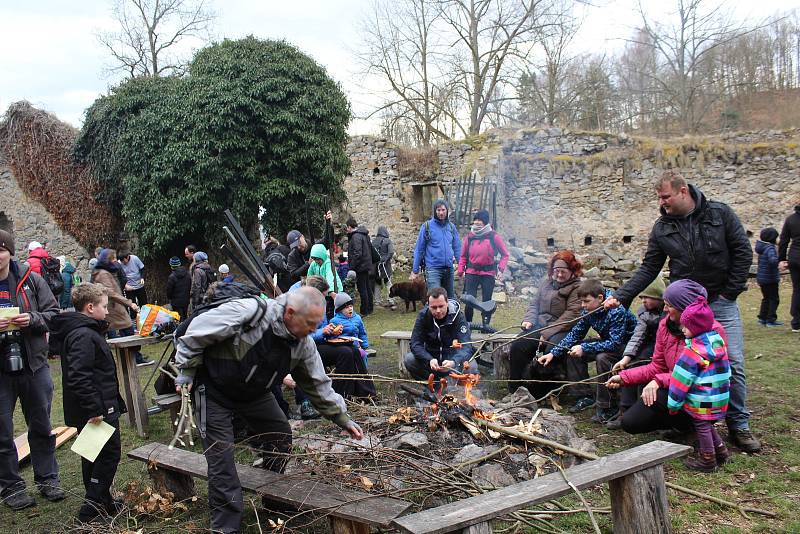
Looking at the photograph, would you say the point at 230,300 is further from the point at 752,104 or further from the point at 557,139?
the point at 752,104

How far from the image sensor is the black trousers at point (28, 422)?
162 inches

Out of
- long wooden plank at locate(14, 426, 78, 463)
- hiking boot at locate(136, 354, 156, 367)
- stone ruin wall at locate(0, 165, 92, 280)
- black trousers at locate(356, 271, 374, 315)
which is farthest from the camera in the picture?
stone ruin wall at locate(0, 165, 92, 280)

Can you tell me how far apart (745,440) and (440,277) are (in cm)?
534

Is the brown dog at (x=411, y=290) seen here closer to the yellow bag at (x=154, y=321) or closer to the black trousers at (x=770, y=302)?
the yellow bag at (x=154, y=321)

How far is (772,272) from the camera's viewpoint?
8.41 meters

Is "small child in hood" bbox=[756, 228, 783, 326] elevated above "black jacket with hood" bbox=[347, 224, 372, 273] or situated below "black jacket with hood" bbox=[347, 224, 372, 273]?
below

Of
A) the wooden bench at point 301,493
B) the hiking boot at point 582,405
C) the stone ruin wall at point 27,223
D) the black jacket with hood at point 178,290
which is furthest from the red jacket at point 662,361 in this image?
the stone ruin wall at point 27,223

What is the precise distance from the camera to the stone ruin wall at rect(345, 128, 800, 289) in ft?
48.9

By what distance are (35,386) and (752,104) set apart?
25158 mm

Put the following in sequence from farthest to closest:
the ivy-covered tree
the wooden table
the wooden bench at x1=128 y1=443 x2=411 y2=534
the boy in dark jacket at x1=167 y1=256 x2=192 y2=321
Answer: the ivy-covered tree < the boy in dark jacket at x1=167 y1=256 x2=192 y2=321 < the wooden table < the wooden bench at x1=128 y1=443 x2=411 y2=534

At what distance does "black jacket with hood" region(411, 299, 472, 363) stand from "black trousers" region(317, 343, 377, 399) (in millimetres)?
599

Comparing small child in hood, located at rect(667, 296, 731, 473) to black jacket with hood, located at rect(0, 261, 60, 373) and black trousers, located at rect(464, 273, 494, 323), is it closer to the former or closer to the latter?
black jacket with hood, located at rect(0, 261, 60, 373)

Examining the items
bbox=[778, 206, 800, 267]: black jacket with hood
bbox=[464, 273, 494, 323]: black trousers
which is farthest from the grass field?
bbox=[464, 273, 494, 323]: black trousers

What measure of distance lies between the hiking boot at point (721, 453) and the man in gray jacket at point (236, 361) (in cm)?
271
